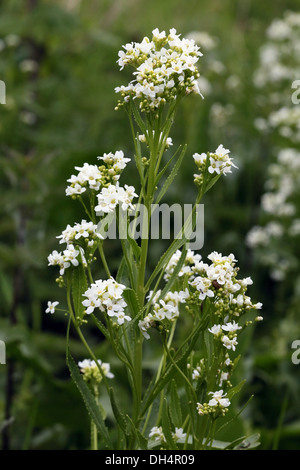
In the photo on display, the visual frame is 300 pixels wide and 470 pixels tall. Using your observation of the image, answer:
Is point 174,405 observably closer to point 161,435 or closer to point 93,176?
point 161,435

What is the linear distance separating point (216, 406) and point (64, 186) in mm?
1684

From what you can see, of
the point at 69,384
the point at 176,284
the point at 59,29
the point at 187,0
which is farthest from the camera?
the point at 187,0

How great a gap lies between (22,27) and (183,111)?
1026 millimetres

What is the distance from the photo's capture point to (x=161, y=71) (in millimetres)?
1206

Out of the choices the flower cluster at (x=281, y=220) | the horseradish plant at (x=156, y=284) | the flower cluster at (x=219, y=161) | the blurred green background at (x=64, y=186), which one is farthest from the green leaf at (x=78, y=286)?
the flower cluster at (x=281, y=220)

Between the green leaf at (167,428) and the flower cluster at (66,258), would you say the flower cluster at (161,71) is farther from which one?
the green leaf at (167,428)

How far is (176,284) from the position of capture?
1419 mm

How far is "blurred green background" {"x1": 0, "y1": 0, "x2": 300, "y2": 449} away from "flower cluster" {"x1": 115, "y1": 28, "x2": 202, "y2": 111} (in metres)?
0.93

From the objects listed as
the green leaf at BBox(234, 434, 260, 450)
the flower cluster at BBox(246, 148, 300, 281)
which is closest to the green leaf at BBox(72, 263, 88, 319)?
the green leaf at BBox(234, 434, 260, 450)

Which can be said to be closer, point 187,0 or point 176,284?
point 176,284

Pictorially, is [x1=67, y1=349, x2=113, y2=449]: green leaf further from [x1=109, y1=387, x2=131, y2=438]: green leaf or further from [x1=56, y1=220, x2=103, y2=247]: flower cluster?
[x1=56, y1=220, x2=103, y2=247]: flower cluster

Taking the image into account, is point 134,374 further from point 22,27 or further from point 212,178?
point 22,27

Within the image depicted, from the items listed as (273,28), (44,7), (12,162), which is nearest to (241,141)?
(273,28)

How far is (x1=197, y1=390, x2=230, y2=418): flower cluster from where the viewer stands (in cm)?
117
